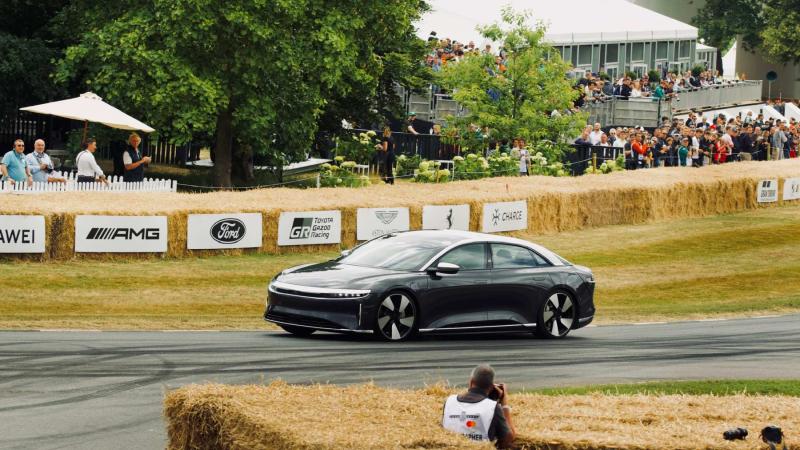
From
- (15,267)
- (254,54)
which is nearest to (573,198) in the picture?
(254,54)

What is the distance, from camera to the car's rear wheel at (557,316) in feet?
65.4

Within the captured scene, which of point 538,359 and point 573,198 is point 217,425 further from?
point 573,198

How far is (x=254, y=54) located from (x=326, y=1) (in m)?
2.81

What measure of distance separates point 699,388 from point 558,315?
4830 millimetres

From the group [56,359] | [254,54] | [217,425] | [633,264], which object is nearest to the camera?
[217,425]

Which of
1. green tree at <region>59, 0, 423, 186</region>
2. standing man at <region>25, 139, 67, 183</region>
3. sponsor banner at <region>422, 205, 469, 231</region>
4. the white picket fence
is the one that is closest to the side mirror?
the white picket fence

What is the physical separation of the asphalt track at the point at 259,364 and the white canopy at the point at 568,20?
1380 inches

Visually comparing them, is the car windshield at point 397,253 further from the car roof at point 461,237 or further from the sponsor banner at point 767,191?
the sponsor banner at point 767,191

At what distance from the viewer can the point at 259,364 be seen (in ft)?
52.5

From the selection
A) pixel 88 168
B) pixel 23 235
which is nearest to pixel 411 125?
pixel 88 168

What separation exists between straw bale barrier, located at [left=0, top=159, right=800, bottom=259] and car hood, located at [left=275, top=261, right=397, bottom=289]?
681cm

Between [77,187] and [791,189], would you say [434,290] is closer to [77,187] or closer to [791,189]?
[77,187]

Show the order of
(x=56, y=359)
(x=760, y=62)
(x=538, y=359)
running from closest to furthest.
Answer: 1. (x=56, y=359)
2. (x=538, y=359)
3. (x=760, y=62)

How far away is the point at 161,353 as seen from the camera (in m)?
16.5
